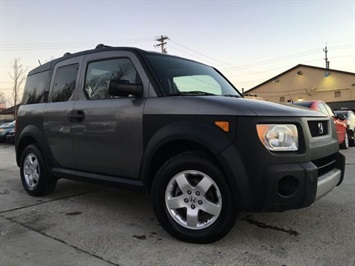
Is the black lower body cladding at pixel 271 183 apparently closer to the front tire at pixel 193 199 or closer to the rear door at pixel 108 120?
the front tire at pixel 193 199

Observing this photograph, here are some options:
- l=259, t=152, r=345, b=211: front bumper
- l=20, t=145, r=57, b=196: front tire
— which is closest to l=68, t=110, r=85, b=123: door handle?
l=20, t=145, r=57, b=196: front tire

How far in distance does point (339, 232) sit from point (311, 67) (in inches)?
1792

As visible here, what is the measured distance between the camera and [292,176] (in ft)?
10.1

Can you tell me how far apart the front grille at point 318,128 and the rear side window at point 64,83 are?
2.94 metres

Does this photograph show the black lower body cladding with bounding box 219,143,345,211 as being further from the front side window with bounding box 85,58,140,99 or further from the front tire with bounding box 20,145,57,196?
the front tire with bounding box 20,145,57,196

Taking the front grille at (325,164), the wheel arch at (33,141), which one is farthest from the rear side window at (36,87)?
the front grille at (325,164)

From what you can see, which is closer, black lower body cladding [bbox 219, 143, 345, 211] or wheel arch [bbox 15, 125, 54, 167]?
black lower body cladding [bbox 219, 143, 345, 211]

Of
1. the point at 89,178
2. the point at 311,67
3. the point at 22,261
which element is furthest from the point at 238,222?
the point at 311,67

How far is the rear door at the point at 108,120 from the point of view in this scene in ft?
12.8

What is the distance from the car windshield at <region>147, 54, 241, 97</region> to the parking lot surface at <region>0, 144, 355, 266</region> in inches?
58.0

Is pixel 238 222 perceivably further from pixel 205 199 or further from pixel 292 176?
pixel 292 176

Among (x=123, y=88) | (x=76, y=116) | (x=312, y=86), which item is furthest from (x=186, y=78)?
(x=312, y=86)

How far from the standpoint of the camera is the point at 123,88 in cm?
372

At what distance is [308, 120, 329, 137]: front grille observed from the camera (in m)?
3.49
